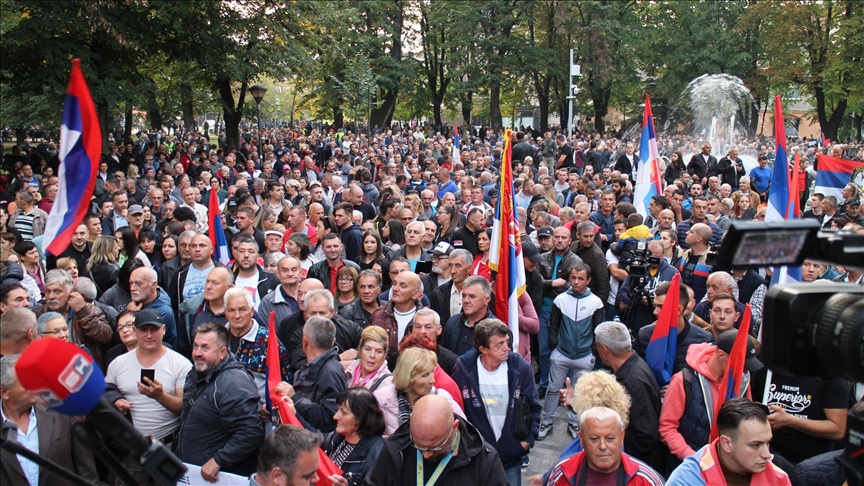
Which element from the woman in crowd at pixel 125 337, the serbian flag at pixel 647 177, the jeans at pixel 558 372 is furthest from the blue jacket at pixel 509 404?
the serbian flag at pixel 647 177

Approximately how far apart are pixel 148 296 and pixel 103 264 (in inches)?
69.7

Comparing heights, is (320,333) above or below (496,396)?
above

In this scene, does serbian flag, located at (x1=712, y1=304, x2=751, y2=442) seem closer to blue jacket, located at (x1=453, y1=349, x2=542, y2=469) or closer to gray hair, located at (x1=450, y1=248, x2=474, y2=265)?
blue jacket, located at (x1=453, y1=349, x2=542, y2=469)

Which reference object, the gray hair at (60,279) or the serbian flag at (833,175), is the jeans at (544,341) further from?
the serbian flag at (833,175)

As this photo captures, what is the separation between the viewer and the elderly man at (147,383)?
5062mm

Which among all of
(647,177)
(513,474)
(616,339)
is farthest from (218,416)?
(647,177)

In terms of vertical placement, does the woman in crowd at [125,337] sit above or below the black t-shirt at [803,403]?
above


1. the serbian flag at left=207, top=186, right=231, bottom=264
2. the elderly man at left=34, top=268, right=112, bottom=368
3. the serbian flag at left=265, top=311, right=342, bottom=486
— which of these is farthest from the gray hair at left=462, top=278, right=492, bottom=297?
the serbian flag at left=207, top=186, right=231, bottom=264

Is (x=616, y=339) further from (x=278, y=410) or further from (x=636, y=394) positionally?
(x=278, y=410)

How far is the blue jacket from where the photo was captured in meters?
4.96

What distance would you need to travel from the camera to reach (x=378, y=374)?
4.98 m

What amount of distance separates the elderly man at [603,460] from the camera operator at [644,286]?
3512 millimetres

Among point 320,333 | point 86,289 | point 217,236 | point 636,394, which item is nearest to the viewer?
point 636,394

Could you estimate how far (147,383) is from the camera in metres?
5.00
